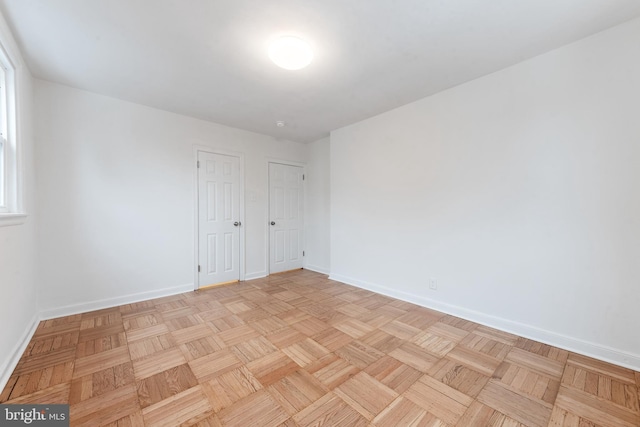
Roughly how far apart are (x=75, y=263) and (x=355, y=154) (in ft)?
12.0

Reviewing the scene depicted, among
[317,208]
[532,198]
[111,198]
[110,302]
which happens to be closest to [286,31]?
[532,198]

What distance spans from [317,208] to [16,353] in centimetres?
380

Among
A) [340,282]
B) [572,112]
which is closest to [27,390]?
[340,282]

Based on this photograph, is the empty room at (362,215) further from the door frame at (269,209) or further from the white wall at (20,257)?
Result: the door frame at (269,209)

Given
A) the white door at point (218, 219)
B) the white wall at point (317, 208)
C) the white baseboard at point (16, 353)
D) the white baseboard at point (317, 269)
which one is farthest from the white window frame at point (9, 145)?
the white baseboard at point (317, 269)

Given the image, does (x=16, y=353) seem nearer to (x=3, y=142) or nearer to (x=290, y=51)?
(x=3, y=142)

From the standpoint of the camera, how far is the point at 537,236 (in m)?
2.20

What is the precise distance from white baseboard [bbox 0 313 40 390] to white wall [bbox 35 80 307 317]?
12.1 inches

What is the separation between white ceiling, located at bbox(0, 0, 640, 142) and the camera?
1.66 m

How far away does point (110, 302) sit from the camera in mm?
2939

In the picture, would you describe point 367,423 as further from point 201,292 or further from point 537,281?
point 201,292

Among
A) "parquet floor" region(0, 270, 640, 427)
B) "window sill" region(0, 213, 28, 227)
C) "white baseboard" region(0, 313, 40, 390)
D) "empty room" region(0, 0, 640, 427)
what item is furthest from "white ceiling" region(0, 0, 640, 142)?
"parquet floor" region(0, 270, 640, 427)

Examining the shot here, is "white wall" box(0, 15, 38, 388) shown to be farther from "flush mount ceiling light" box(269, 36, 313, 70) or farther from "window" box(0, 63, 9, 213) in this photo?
"flush mount ceiling light" box(269, 36, 313, 70)

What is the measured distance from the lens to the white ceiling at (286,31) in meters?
1.66
